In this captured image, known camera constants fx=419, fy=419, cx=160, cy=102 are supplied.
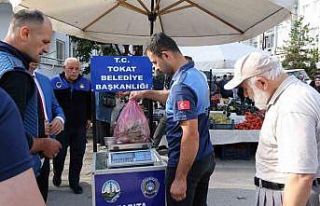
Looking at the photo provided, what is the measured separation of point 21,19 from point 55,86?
365cm

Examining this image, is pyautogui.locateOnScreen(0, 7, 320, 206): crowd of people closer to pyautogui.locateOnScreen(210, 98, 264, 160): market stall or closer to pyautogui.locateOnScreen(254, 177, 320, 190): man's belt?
pyautogui.locateOnScreen(254, 177, 320, 190): man's belt

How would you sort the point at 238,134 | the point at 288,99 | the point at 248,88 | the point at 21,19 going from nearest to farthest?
1. the point at 288,99
2. the point at 248,88
3. the point at 21,19
4. the point at 238,134

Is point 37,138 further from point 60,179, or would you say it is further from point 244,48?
point 244,48

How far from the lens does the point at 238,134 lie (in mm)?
8188

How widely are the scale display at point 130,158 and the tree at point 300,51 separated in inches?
1241

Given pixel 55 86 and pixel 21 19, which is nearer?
pixel 21 19

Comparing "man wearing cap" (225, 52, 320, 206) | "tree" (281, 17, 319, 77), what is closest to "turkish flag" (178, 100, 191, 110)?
"man wearing cap" (225, 52, 320, 206)

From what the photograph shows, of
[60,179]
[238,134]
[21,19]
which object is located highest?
[21,19]

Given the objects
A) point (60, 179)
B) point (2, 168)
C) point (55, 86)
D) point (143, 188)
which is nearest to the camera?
point (2, 168)

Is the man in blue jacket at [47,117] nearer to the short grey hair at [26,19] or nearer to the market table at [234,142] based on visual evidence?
the short grey hair at [26,19]

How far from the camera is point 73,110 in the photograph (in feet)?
20.0

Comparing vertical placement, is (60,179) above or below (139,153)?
below

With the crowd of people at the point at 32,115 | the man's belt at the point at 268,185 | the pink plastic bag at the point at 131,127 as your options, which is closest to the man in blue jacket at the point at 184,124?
the pink plastic bag at the point at 131,127

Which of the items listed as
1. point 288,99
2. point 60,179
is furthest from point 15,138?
point 60,179
